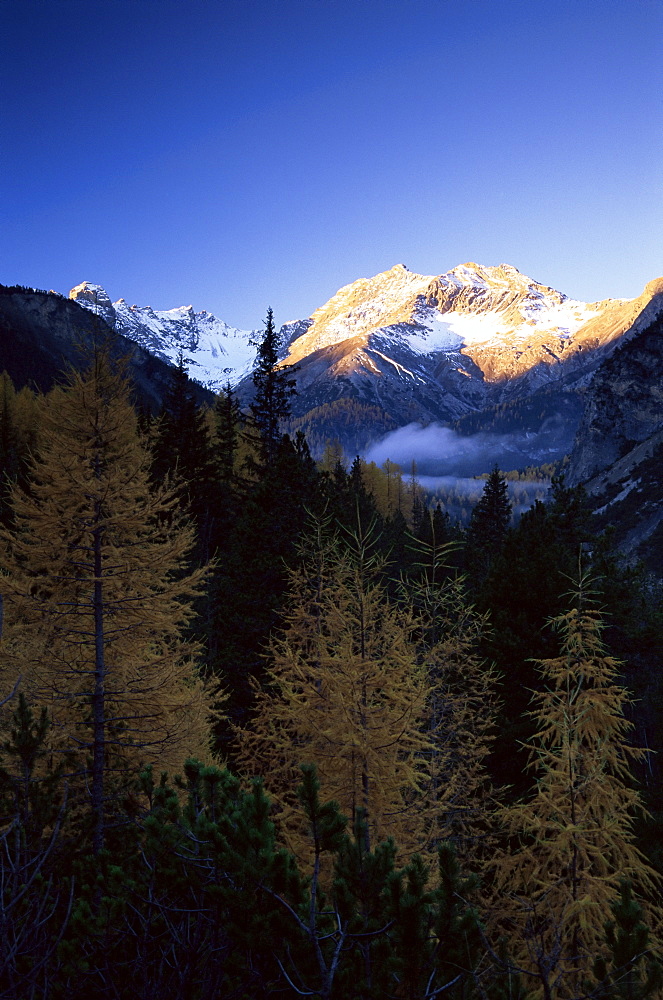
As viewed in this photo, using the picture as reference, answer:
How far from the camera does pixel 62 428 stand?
9.73m

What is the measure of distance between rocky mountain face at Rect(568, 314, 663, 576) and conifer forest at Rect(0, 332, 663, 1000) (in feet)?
149

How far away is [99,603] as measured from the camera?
27.8 feet

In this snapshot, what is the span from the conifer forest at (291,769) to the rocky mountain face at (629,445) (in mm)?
45300

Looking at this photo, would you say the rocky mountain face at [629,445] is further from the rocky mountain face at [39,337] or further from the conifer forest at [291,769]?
the rocky mountain face at [39,337]

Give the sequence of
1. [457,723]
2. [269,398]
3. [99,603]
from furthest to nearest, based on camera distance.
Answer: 1. [269,398]
2. [457,723]
3. [99,603]

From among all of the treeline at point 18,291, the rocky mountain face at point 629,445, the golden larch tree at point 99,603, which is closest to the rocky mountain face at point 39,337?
the treeline at point 18,291

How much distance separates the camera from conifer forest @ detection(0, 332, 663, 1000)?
3.21 meters

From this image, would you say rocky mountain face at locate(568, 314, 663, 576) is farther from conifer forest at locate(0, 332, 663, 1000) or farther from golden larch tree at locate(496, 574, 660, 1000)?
golden larch tree at locate(496, 574, 660, 1000)

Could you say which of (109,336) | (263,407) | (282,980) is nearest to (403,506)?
(263,407)

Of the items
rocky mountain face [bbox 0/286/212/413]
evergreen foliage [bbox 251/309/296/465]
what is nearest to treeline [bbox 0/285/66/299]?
rocky mountain face [bbox 0/286/212/413]

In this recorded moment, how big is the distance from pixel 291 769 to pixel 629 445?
291 ft

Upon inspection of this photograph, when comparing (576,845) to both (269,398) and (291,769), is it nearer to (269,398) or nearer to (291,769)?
(291,769)

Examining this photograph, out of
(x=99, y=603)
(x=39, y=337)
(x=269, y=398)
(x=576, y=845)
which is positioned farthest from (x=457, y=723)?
(x=39, y=337)

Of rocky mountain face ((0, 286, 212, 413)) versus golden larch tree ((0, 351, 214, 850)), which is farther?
rocky mountain face ((0, 286, 212, 413))
